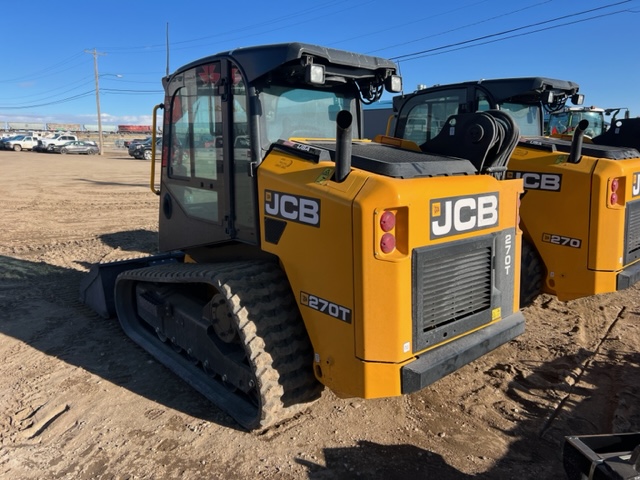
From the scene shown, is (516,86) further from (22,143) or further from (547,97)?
(22,143)

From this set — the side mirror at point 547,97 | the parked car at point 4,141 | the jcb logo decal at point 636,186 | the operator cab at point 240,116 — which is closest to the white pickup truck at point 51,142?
the parked car at point 4,141

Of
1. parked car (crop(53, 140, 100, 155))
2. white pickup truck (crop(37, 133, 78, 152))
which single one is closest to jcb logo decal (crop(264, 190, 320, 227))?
parked car (crop(53, 140, 100, 155))

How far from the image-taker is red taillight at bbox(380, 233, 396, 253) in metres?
2.74

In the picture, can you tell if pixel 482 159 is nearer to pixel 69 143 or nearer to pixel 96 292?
pixel 96 292

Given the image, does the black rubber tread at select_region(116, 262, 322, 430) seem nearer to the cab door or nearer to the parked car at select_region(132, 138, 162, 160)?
the cab door

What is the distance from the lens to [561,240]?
5004 millimetres

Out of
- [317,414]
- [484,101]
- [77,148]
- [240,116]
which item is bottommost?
[317,414]

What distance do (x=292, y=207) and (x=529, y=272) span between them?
3.14 metres

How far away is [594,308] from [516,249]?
106 inches

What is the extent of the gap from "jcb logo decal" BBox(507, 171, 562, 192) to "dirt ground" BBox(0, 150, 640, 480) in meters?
1.35

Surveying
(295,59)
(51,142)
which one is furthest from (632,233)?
(51,142)

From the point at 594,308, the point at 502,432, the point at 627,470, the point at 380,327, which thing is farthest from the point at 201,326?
the point at 594,308

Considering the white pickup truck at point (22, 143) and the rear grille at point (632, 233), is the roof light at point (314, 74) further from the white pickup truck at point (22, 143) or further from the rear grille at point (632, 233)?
the white pickup truck at point (22, 143)

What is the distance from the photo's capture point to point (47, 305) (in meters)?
5.71
